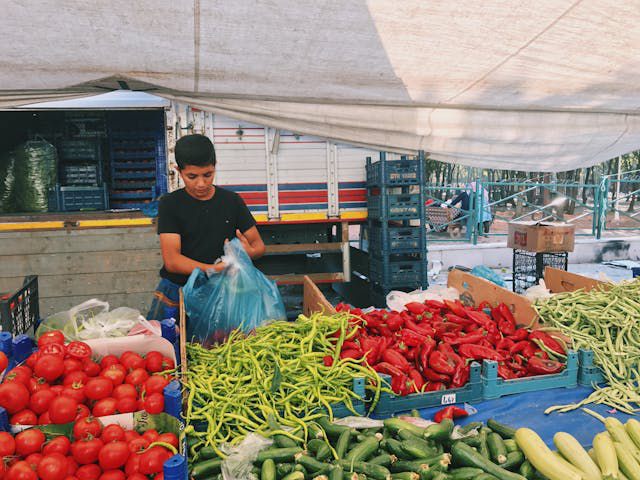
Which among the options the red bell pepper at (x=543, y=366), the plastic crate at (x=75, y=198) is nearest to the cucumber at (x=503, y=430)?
the red bell pepper at (x=543, y=366)

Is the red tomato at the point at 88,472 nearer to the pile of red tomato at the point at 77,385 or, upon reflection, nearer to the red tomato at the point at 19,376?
the pile of red tomato at the point at 77,385

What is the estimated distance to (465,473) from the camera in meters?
1.75

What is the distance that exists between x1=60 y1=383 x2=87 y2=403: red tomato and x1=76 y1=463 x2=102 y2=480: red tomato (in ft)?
1.06

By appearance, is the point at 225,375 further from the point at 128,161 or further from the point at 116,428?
the point at 128,161

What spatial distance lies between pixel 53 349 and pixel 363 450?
1.49 meters

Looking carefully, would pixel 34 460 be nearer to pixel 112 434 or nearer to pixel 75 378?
pixel 112 434

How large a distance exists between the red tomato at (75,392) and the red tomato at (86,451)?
0.25m

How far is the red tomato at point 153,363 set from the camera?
2.26 meters

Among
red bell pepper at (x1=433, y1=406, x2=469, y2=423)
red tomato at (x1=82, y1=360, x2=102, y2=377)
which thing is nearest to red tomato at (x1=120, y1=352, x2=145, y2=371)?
red tomato at (x1=82, y1=360, x2=102, y2=377)

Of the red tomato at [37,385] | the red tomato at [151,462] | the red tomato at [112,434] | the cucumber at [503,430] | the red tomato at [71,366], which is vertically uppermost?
the red tomato at [71,366]

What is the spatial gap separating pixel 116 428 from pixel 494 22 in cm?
364

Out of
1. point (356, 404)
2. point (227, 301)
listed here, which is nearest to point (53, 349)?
point (227, 301)

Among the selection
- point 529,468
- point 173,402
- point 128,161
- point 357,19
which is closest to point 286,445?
point 173,402

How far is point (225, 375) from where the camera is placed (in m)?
2.41
